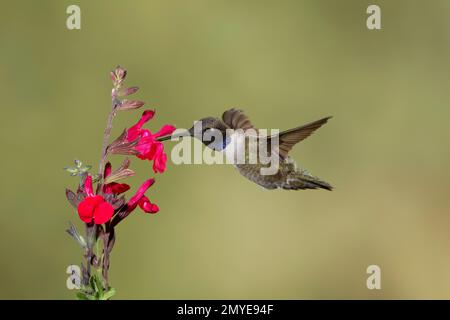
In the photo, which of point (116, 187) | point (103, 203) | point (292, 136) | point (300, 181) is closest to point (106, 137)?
point (103, 203)

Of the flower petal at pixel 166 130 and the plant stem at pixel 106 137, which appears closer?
the plant stem at pixel 106 137

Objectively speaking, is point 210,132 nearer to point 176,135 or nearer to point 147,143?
point 176,135

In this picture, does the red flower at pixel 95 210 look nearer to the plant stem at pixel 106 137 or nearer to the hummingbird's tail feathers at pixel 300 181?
the plant stem at pixel 106 137

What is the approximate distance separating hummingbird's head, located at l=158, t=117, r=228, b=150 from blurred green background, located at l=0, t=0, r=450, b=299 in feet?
6.58

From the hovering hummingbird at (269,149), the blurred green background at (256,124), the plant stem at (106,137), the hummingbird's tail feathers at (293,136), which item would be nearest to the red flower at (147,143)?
the plant stem at (106,137)

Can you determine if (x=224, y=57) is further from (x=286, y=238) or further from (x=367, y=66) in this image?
(x=286, y=238)

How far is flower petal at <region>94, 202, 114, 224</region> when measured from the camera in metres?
1.42

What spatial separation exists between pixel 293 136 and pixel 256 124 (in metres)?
2.45

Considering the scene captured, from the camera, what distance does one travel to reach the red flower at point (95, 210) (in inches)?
55.2

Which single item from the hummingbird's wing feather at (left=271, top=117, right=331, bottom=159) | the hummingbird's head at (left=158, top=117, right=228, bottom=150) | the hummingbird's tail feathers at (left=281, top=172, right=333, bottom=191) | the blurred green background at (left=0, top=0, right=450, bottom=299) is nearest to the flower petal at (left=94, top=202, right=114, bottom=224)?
the hummingbird's head at (left=158, top=117, right=228, bottom=150)

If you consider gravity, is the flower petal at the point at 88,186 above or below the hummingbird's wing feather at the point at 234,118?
below

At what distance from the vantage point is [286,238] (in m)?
4.68

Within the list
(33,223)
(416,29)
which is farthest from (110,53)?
(416,29)

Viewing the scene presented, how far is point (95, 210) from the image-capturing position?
1422 mm
